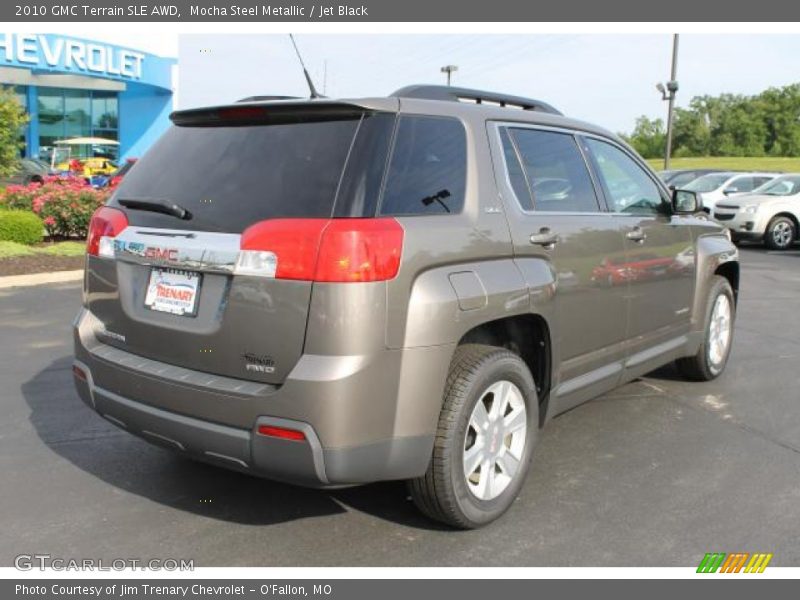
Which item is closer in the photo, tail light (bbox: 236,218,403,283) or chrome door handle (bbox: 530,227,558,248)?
tail light (bbox: 236,218,403,283)

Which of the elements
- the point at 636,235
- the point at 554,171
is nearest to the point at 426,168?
the point at 554,171

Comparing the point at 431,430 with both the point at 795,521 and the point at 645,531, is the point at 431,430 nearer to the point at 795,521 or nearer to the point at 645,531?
the point at 645,531

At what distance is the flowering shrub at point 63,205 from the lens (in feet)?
43.4

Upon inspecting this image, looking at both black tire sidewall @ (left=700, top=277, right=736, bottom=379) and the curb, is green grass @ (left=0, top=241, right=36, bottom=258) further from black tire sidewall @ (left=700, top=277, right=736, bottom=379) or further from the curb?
black tire sidewall @ (left=700, top=277, right=736, bottom=379)

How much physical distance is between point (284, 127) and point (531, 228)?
1273 millimetres

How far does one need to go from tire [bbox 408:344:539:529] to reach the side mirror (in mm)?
2231

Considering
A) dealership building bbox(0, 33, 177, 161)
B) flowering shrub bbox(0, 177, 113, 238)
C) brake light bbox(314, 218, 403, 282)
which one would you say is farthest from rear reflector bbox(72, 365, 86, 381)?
dealership building bbox(0, 33, 177, 161)

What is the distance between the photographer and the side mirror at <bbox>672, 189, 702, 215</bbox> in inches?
205

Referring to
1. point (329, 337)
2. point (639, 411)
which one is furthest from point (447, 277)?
point (639, 411)

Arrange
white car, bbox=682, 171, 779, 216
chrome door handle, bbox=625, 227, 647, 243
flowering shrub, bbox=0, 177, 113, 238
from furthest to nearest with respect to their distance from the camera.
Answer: white car, bbox=682, 171, 779, 216, flowering shrub, bbox=0, 177, 113, 238, chrome door handle, bbox=625, 227, 647, 243

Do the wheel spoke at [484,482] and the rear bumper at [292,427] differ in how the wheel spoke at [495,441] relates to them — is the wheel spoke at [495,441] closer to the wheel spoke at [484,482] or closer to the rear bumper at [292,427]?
the wheel spoke at [484,482]

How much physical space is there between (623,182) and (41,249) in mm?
10325

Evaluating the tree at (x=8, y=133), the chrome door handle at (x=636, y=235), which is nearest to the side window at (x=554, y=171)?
the chrome door handle at (x=636, y=235)

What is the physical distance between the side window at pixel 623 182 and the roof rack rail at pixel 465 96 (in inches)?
17.3
